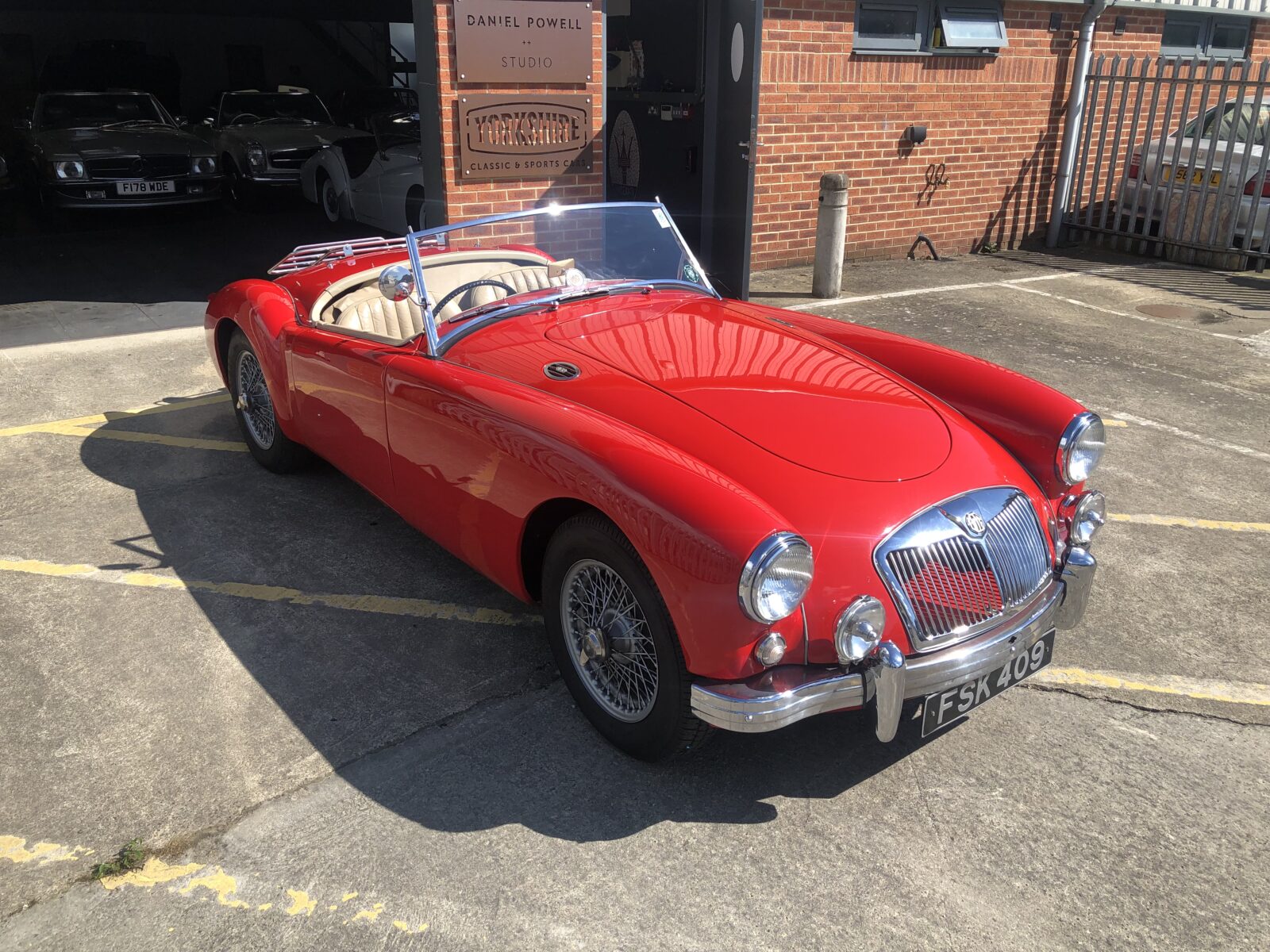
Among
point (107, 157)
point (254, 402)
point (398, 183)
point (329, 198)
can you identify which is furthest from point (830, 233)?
point (107, 157)

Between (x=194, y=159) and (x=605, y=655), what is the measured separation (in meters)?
11.5

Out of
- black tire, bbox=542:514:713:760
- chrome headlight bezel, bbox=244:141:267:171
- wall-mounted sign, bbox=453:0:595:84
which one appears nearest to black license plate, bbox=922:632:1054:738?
black tire, bbox=542:514:713:760

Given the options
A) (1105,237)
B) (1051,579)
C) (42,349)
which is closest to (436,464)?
(1051,579)

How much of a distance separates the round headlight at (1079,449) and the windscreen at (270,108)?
43.7ft

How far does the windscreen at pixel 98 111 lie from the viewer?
42.0 feet

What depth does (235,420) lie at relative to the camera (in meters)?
6.13

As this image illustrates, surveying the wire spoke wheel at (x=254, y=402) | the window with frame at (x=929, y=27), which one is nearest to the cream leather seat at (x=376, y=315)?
the wire spoke wheel at (x=254, y=402)

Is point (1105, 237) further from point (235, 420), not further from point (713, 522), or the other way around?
point (713, 522)

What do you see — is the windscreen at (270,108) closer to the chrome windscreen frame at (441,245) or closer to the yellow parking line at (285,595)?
the chrome windscreen frame at (441,245)

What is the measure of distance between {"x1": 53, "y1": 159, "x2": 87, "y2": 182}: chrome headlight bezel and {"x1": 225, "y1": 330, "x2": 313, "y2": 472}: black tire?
314 inches

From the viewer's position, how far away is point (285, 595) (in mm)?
4230

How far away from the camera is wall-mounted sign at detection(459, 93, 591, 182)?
7.86 metres

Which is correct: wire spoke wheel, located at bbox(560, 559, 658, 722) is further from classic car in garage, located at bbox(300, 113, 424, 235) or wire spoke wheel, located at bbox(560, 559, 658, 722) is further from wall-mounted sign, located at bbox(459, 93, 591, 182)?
classic car in garage, located at bbox(300, 113, 424, 235)

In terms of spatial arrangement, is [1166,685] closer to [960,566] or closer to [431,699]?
[960,566]
